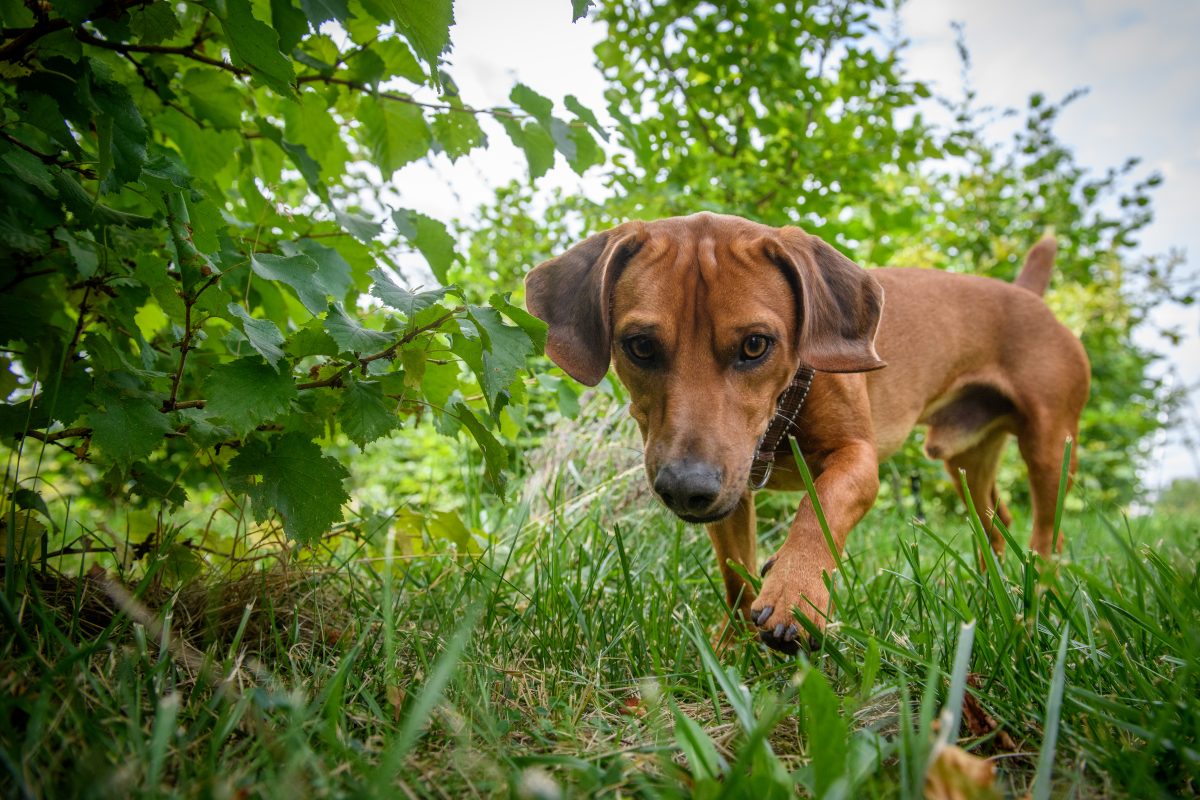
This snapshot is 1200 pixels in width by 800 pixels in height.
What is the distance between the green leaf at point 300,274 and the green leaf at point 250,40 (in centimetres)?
35

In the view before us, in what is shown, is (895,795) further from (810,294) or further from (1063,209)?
(1063,209)

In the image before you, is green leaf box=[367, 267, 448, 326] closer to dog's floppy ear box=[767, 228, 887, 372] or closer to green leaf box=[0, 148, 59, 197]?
green leaf box=[0, 148, 59, 197]

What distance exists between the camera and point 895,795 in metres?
1.08

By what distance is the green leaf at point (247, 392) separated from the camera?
4.56ft

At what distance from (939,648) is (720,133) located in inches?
118

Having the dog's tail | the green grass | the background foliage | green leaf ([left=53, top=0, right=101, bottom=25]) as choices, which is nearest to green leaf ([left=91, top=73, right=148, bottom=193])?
the background foliage

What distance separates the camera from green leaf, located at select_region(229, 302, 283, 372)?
1340 mm

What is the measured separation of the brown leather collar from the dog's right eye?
20.4 inches

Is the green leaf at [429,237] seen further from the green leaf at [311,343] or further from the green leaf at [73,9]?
the green leaf at [73,9]

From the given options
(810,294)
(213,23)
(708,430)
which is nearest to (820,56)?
(810,294)

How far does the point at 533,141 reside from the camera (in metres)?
2.19

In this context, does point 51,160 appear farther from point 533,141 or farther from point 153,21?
point 533,141

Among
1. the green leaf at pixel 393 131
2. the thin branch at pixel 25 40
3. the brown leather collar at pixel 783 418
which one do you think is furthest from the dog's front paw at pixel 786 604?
the thin branch at pixel 25 40

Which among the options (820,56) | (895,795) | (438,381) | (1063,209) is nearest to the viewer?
(895,795)
